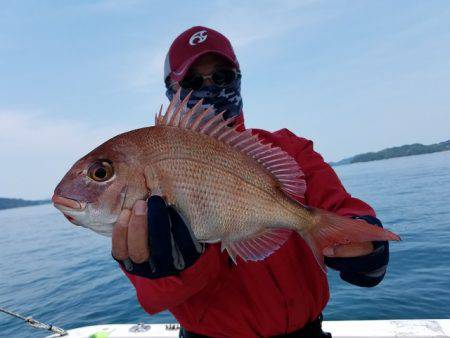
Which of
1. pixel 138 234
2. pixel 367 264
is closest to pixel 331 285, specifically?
pixel 367 264

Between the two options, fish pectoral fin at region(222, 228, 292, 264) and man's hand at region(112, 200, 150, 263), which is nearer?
man's hand at region(112, 200, 150, 263)

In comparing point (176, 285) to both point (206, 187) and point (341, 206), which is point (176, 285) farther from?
point (341, 206)

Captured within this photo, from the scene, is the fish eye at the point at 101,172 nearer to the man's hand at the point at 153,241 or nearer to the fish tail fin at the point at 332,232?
the man's hand at the point at 153,241

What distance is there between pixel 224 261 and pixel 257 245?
48 centimetres

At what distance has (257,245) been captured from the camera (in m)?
2.41

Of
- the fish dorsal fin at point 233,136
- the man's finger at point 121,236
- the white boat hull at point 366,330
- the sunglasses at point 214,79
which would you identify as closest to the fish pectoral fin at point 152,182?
the man's finger at point 121,236

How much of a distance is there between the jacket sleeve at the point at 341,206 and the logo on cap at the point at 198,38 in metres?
1.30

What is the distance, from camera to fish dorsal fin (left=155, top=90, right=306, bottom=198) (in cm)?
238

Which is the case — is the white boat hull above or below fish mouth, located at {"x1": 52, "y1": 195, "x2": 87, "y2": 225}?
below

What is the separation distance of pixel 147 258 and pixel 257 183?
2.91ft

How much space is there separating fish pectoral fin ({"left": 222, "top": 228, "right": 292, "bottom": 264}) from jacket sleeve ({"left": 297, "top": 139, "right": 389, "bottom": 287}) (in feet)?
1.62

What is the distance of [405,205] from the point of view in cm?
2275

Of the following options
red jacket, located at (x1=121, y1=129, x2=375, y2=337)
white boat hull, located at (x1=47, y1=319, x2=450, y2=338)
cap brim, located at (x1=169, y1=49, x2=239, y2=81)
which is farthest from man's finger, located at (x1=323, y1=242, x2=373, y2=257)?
white boat hull, located at (x1=47, y1=319, x2=450, y2=338)

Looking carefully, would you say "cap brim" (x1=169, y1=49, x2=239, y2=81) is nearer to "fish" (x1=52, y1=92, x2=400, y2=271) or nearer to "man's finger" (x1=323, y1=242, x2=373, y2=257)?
"fish" (x1=52, y1=92, x2=400, y2=271)
